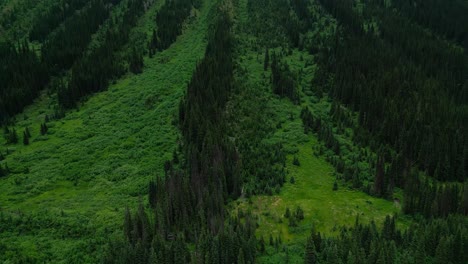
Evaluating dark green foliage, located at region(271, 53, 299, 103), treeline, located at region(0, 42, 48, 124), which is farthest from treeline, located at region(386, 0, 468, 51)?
treeline, located at region(0, 42, 48, 124)

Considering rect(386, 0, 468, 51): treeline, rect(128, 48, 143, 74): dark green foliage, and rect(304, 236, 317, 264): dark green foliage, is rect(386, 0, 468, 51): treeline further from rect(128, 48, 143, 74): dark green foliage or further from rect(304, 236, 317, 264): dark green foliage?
rect(304, 236, 317, 264): dark green foliage

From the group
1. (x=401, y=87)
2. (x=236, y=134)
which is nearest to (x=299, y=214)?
(x=236, y=134)

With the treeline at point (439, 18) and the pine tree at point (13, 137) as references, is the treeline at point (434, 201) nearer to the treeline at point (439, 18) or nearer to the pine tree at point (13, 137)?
the pine tree at point (13, 137)

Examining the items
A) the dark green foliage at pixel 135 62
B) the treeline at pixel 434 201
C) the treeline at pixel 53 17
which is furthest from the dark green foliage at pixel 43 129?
the treeline at pixel 434 201

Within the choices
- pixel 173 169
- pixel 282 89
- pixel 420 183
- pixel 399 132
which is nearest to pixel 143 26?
pixel 282 89

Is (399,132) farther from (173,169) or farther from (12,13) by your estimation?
(12,13)

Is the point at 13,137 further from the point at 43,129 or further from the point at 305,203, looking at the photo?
the point at 305,203
